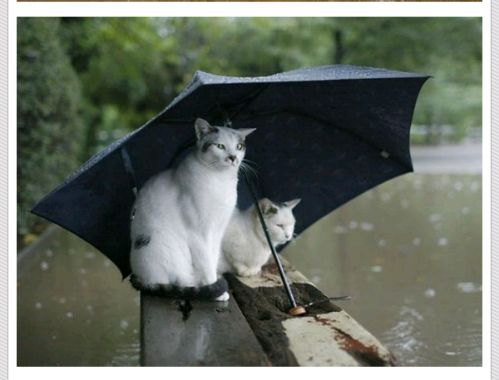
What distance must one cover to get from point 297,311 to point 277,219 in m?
0.72

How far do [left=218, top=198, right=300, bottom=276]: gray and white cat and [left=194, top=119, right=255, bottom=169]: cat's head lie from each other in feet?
2.24

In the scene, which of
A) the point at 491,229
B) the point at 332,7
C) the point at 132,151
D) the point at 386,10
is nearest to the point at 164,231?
the point at 132,151

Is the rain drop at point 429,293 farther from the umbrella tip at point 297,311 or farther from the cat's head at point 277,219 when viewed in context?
the umbrella tip at point 297,311

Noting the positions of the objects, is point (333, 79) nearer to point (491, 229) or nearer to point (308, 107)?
point (308, 107)

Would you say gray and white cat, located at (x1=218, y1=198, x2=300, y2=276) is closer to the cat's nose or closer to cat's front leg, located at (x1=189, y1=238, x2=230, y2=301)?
cat's front leg, located at (x1=189, y1=238, x2=230, y2=301)

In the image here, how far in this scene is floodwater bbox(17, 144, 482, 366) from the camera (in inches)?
177

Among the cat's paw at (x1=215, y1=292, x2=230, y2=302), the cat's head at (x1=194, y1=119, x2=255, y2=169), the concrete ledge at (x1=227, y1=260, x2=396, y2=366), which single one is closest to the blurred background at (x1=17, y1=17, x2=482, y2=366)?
the concrete ledge at (x1=227, y1=260, x2=396, y2=366)

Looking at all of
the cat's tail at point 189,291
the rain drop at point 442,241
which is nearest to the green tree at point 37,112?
the cat's tail at point 189,291

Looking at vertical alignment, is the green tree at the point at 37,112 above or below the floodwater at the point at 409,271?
above

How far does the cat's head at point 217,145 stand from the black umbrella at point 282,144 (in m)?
0.15

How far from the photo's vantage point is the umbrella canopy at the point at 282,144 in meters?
2.94

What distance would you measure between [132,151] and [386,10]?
242cm

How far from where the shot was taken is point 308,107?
332cm

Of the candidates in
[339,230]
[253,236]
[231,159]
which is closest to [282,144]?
[253,236]
